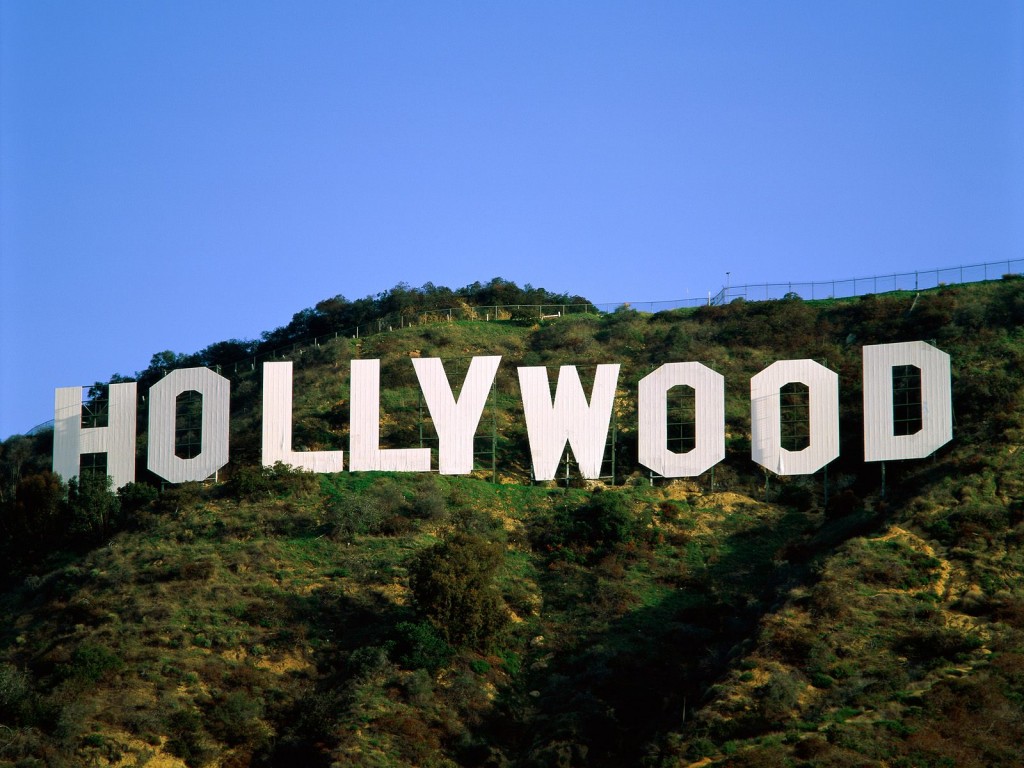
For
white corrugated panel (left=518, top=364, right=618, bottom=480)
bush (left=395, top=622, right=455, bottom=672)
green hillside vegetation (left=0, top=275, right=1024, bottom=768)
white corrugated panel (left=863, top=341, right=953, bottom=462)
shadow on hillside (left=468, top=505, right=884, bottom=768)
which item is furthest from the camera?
white corrugated panel (left=518, top=364, right=618, bottom=480)

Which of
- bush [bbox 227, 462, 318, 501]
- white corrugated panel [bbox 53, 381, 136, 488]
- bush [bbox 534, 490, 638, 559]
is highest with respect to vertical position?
white corrugated panel [bbox 53, 381, 136, 488]

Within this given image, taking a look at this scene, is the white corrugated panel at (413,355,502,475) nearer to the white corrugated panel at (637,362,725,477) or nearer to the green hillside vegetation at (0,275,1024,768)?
the green hillside vegetation at (0,275,1024,768)

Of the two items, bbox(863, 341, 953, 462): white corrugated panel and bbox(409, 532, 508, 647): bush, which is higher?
bbox(863, 341, 953, 462): white corrugated panel

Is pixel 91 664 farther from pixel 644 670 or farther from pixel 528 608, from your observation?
pixel 644 670

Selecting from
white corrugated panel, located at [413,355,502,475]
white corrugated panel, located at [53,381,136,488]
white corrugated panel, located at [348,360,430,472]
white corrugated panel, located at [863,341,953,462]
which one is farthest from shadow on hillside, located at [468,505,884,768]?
white corrugated panel, located at [53,381,136,488]

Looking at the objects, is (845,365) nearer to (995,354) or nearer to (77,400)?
(995,354)

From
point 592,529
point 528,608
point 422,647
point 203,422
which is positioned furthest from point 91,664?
point 592,529

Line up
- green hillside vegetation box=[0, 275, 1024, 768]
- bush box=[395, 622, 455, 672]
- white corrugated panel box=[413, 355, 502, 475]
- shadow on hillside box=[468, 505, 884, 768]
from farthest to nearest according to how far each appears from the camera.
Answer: white corrugated panel box=[413, 355, 502, 475]
bush box=[395, 622, 455, 672]
shadow on hillside box=[468, 505, 884, 768]
green hillside vegetation box=[0, 275, 1024, 768]

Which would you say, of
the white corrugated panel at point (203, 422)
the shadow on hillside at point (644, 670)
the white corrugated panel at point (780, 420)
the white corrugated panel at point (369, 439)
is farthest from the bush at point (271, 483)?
the white corrugated panel at point (780, 420)
